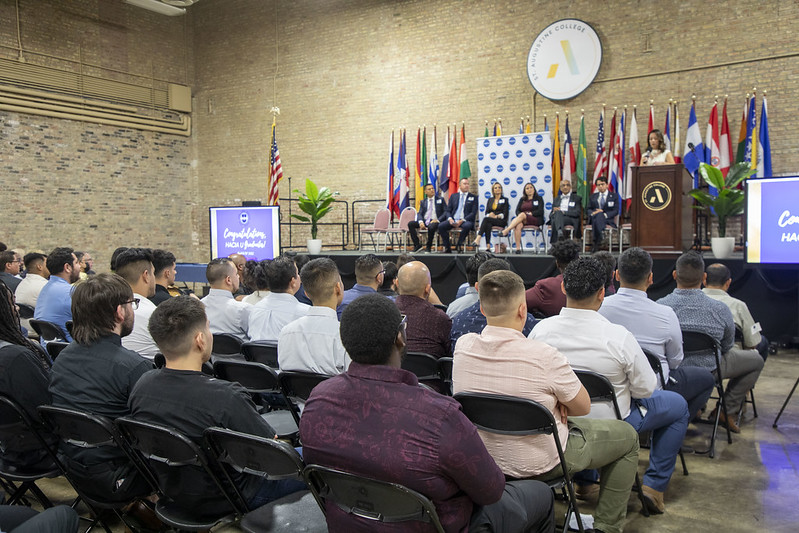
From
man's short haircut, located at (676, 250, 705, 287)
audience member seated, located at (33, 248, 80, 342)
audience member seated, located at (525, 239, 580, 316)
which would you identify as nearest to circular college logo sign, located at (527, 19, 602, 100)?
audience member seated, located at (525, 239, 580, 316)

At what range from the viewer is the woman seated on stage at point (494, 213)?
31.4ft

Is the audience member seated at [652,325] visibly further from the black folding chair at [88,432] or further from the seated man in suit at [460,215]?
→ the seated man in suit at [460,215]

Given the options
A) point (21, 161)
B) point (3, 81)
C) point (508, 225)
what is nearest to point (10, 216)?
point (21, 161)

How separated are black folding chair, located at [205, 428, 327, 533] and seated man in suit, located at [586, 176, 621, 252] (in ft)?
25.5

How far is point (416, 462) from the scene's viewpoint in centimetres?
151

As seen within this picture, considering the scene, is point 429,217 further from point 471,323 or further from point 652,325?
point 652,325

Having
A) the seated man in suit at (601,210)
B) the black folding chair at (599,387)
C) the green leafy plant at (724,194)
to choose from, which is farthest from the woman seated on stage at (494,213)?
the black folding chair at (599,387)

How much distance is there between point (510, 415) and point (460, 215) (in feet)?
28.1

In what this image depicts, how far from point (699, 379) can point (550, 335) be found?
4.18ft

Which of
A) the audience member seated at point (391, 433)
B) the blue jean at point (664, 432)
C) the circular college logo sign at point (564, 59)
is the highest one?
the circular college logo sign at point (564, 59)

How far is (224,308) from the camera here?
4.07m

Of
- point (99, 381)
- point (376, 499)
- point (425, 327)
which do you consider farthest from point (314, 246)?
point (376, 499)

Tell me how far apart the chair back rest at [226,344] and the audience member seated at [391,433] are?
208 centimetres

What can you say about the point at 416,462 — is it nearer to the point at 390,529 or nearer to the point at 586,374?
the point at 390,529
